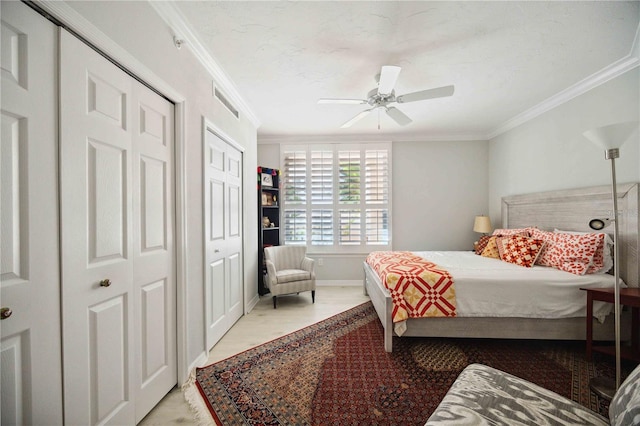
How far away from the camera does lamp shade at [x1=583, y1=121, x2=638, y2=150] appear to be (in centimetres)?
170

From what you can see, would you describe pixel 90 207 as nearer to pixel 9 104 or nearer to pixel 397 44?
pixel 9 104

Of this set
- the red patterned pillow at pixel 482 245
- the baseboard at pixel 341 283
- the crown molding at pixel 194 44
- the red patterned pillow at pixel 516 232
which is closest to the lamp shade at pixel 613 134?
the red patterned pillow at pixel 516 232

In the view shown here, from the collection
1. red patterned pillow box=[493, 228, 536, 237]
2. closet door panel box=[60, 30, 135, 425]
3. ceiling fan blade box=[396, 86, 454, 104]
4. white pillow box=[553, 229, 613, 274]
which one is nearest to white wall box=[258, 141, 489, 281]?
red patterned pillow box=[493, 228, 536, 237]

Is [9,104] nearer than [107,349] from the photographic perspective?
Yes

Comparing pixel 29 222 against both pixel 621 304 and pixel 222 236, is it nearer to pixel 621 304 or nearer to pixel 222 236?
pixel 222 236

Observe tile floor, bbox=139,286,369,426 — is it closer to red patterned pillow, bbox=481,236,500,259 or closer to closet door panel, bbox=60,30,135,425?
closet door panel, bbox=60,30,135,425

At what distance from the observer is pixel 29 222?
1.00 metres

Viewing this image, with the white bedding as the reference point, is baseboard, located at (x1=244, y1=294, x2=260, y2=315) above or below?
below

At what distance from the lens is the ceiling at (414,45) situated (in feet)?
5.83

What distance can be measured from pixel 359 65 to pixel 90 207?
2.31 metres

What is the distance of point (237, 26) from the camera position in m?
1.92

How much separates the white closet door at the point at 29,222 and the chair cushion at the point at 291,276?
2519 millimetres

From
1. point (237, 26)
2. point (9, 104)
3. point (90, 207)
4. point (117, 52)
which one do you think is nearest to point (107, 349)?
point (90, 207)

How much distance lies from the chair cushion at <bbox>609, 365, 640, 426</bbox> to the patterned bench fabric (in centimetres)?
11
